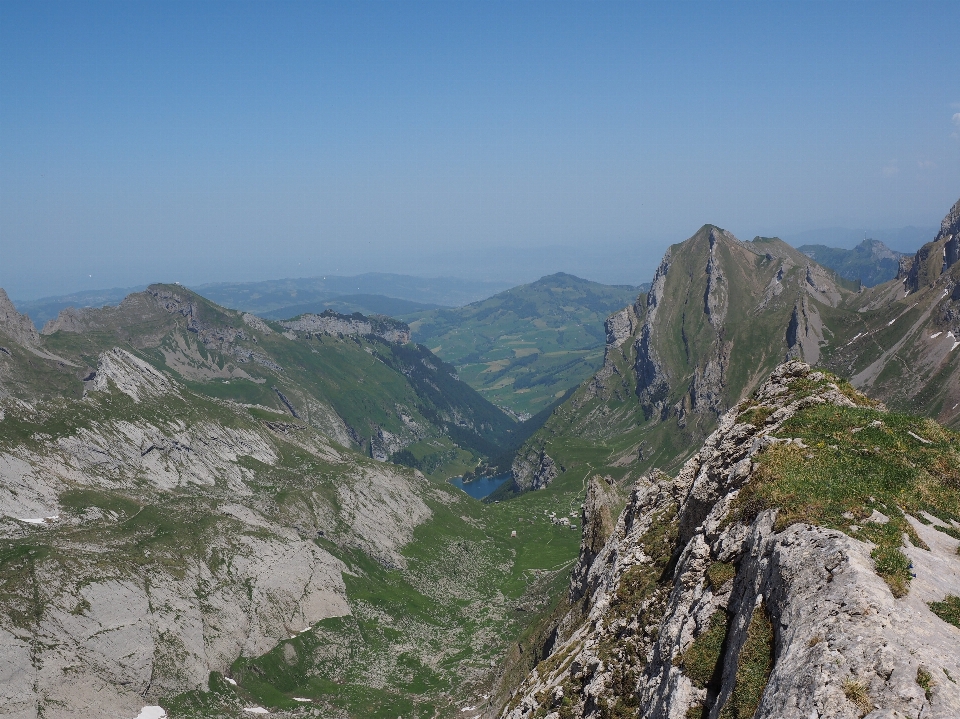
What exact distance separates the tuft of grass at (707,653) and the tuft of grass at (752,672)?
304cm

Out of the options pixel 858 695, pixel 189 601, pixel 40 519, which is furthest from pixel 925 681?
pixel 40 519

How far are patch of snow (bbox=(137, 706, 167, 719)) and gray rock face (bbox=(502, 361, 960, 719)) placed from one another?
313 feet

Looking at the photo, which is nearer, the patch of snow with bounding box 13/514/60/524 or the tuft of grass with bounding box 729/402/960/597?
the tuft of grass with bounding box 729/402/960/597

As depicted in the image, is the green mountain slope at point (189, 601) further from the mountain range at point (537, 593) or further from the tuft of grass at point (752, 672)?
the tuft of grass at point (752, 672)

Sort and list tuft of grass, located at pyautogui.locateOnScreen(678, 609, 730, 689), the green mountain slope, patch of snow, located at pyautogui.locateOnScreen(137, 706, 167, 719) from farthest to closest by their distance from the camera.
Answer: the green mountain slope
patch of snow, located at pyautogui.locateOnScreen(137, 706, 167, 719)
tuft of grass, located at pyautogui.locateOnScreen(678, 609, 730, 689)

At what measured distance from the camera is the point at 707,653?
2791 centimetres

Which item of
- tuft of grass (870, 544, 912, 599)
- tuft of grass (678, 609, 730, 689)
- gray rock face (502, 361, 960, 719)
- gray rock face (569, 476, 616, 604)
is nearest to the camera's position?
gray rock face (502, 361, 960, 719)

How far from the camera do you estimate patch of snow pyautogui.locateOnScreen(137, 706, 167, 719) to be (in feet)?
371

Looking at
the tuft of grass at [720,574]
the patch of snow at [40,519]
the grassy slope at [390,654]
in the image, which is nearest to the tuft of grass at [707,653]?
the tuft of grass at [720,574]

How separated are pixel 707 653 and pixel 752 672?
4.46 meters

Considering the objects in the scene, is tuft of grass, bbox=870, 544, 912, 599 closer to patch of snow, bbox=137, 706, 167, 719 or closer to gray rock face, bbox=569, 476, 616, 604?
gray rock face, bbox=569, 476, 616, 604

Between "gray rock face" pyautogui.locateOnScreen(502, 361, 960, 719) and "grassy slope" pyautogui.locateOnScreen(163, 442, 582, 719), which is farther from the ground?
"gray rock face" pyautogui.locateOnScreen(502, 361, 960, 719)

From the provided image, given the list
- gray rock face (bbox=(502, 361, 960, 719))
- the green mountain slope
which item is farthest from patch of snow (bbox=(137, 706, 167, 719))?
gray rock face (bbox=(502, 361, 960, 719))

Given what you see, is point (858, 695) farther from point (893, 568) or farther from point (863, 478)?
point (863, 478)
